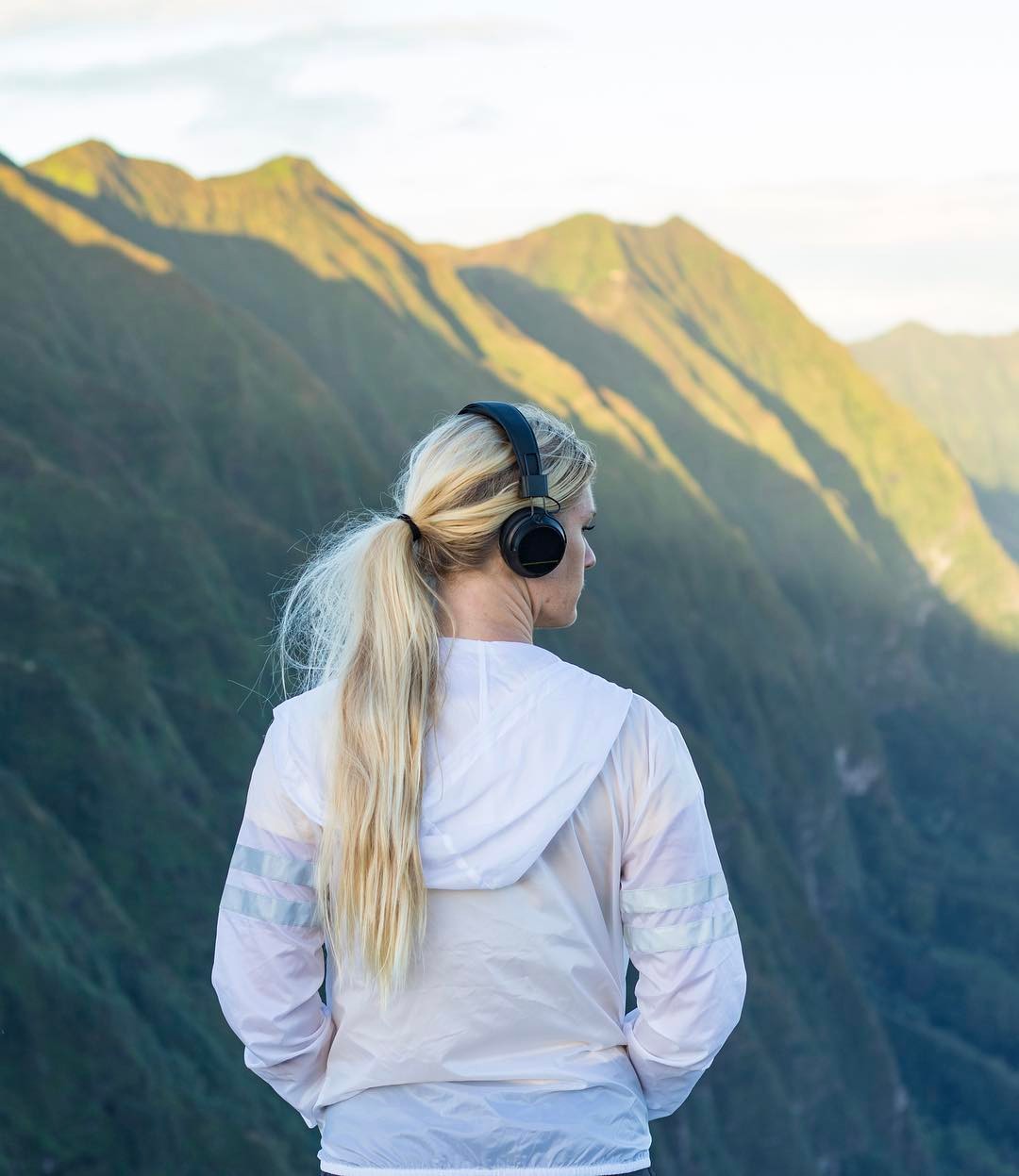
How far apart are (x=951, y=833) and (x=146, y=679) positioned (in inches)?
2896

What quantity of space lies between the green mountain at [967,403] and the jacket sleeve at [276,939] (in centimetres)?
18335

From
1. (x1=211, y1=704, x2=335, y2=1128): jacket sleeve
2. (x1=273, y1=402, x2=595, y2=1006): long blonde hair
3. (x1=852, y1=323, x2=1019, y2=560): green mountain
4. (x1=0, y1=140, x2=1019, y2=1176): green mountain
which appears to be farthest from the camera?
(x1=852, y1=323, x2=1019, y2=560): green mountain

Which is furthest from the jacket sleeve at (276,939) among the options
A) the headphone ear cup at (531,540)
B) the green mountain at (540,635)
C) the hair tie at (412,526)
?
the green mountain at (540,635)

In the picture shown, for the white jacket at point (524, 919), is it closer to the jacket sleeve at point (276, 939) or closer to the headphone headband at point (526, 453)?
the jacket sleeve at point (276, 939)

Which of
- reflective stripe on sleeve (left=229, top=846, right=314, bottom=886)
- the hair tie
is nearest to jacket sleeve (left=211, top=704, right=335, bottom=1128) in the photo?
reflective stripe on sleeve (left=229, top=846, right=314, bottom=886)

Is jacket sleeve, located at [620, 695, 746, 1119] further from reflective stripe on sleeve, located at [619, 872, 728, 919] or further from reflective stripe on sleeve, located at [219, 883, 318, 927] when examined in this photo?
reflective stripe on sleeve, located at [219, 883, 318, 927]

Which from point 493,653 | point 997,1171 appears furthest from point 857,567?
point 493,653

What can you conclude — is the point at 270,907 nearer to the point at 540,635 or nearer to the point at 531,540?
the point at 531,540

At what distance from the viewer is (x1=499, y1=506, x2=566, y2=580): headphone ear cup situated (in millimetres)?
2682

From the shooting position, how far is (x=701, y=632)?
73312 mm

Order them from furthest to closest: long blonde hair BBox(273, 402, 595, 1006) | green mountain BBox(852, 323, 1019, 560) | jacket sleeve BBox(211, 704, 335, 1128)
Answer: green mountain BBox(852, 323, 1019, 560) < jacket sleeve BBox(211, 704, 335, 1128) < long blonde hair BBox(273, 402, 595, 1006)

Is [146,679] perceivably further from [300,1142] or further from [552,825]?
[552,825]

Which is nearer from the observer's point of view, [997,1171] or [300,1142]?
[300,1142]

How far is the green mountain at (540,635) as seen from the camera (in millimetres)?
24891
